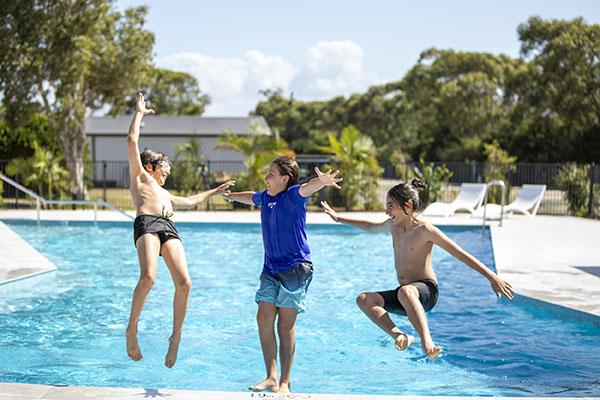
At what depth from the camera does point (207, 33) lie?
1984cm

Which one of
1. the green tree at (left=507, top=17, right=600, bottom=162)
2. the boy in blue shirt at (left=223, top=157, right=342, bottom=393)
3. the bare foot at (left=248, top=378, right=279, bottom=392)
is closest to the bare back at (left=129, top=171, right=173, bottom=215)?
the boy in blue shirt at (left=223, top=157, right=342, bottom=393)

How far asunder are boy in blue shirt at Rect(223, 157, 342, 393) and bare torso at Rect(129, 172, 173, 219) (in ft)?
2.82

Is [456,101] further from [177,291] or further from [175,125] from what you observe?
[177,291]

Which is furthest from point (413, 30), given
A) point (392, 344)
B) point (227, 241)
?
point (392, 344)

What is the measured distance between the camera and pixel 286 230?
14.7ft

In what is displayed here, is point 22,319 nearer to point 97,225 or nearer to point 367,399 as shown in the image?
point 367,399

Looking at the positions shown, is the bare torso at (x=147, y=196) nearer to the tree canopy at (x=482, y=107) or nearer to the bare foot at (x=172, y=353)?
the bare foot at (x=172, y=353)

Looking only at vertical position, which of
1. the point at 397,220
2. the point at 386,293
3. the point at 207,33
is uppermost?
the point at 207,33

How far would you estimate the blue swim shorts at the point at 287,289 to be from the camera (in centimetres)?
443

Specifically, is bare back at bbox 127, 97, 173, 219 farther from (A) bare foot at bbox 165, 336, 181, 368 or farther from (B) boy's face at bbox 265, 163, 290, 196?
(A) bare foot at bbox 165, 336, 181, 368

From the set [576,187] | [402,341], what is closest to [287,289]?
[402,341]

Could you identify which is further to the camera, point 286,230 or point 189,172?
point 189,172

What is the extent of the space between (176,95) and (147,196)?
195 ft

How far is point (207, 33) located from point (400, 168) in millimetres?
9596
